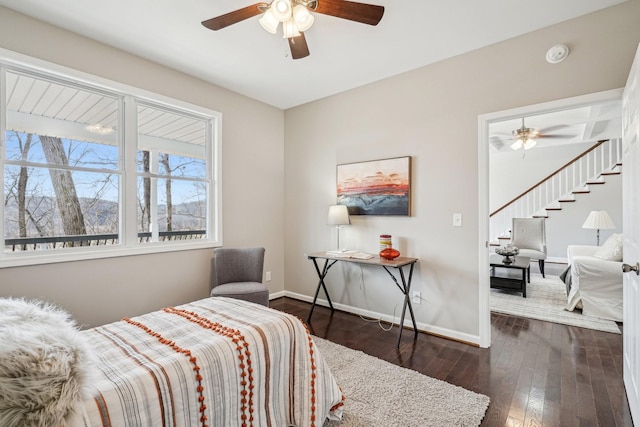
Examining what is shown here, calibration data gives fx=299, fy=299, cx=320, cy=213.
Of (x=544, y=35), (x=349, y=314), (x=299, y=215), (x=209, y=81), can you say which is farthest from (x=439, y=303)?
(x=209, y=81)

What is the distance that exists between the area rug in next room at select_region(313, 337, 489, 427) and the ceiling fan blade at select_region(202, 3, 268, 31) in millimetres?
2548

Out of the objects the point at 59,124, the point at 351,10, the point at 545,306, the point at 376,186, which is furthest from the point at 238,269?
the point at 545,306

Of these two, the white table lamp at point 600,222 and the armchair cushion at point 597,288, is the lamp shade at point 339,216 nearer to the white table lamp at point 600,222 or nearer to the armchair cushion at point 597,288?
the armchair cushion at point 597,288

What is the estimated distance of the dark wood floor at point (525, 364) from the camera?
6.01ft

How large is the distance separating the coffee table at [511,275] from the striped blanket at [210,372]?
3.48 metres

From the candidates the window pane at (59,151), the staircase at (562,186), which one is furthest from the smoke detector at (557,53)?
the staircase at (562,186)

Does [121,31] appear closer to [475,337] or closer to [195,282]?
[195,282]

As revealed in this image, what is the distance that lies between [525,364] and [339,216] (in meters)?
2.12

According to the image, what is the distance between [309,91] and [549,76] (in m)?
2.43

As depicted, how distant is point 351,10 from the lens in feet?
5.95

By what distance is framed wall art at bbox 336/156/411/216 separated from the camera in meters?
3.22

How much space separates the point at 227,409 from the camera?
1327 millimetres

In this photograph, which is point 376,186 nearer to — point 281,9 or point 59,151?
point 281,9

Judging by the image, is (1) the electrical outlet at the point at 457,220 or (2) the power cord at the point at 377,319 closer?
(1) the electrical outlet at the point at 457,220
